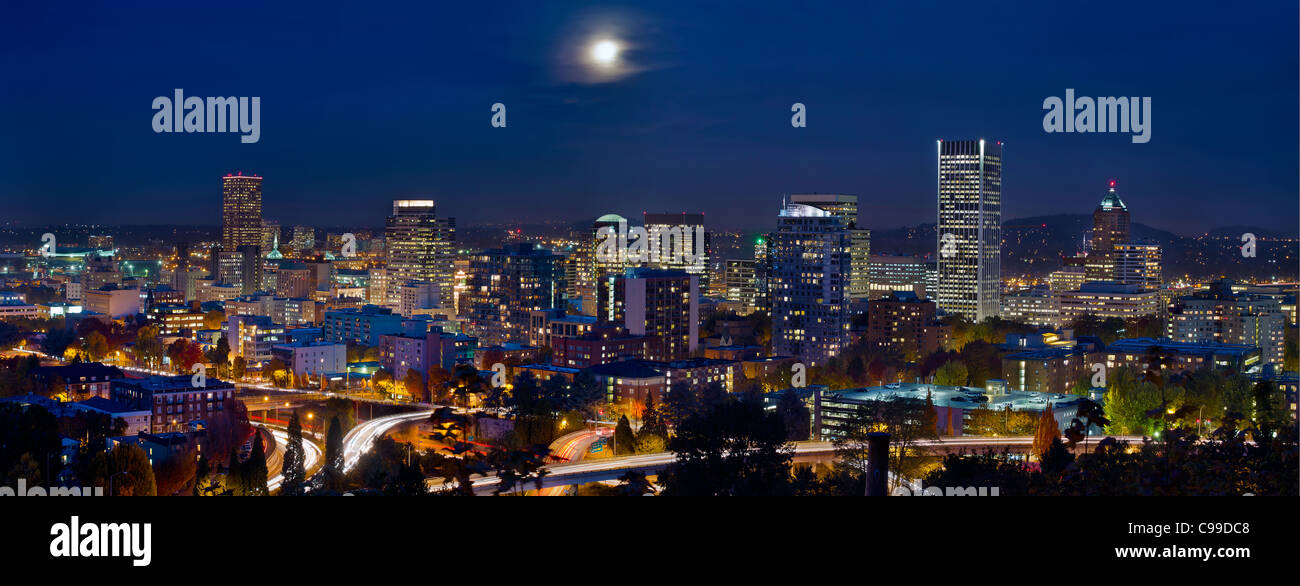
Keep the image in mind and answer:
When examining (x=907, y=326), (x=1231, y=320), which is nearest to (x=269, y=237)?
(x=907, y=326)

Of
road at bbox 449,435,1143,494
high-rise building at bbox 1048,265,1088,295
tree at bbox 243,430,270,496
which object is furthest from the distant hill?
tree at bbox 243,430,270,496

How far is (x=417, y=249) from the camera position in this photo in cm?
3834

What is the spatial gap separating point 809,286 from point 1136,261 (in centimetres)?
1446

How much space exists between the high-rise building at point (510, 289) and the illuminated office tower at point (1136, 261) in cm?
1579

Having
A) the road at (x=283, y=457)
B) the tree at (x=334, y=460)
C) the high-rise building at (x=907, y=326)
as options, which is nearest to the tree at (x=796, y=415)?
the tree at (x=334, y=460)

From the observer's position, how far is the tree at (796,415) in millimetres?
14000

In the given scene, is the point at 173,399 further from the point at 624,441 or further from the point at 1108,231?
the point at 1108,231

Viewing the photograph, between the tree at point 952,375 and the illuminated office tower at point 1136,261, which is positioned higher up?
the illuminated office tower at point 1136,261

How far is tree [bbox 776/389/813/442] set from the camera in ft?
45.9

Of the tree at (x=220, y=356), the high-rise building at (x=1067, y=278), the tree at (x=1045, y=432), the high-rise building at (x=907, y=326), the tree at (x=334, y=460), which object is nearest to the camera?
the tree at (x=334, y=460)

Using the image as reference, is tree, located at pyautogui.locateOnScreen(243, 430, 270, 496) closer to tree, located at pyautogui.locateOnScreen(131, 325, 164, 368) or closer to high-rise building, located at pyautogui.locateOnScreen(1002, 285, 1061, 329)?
tree, located at pyautogui.locateOnScreen(131, 325, 164, 368)
